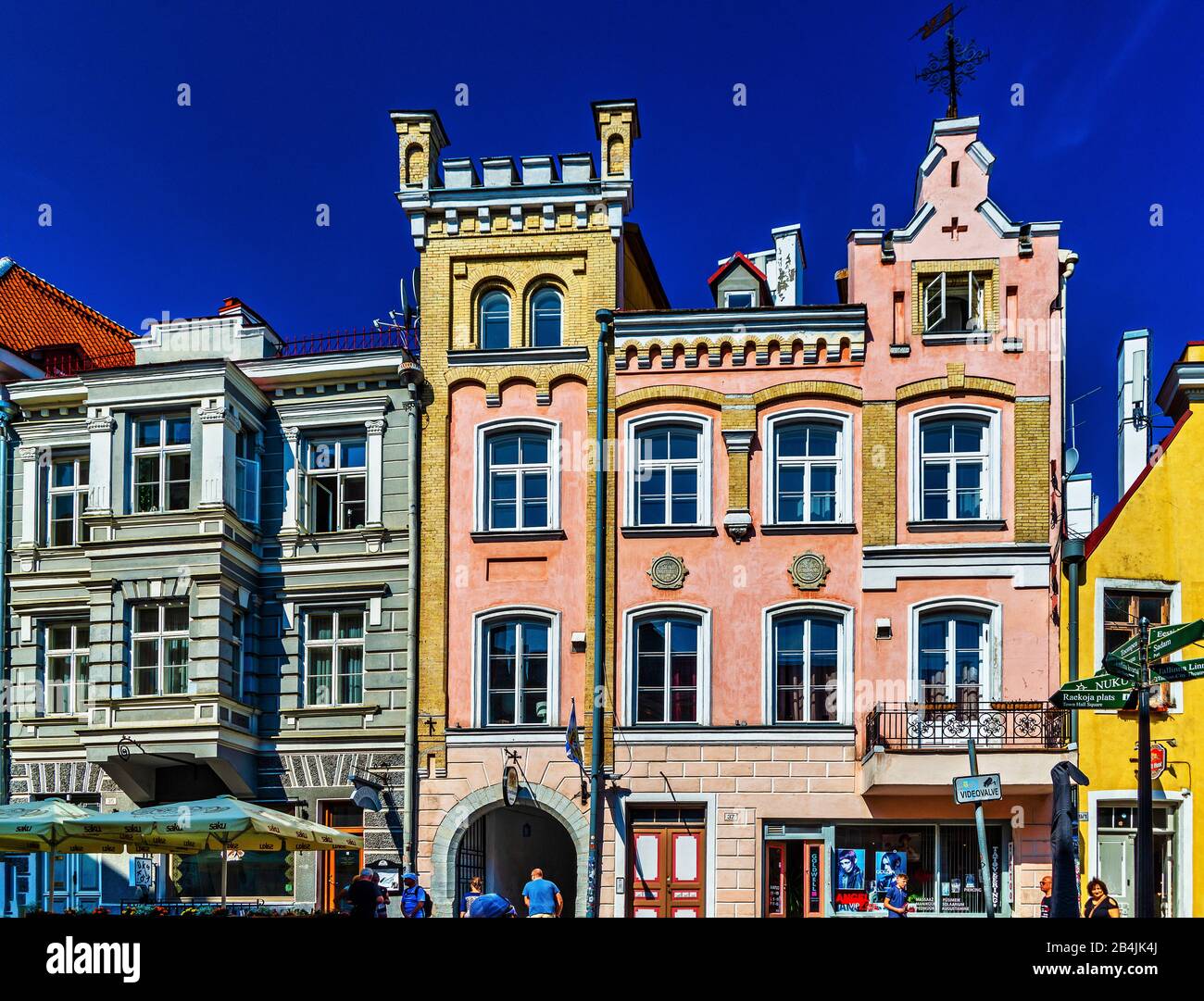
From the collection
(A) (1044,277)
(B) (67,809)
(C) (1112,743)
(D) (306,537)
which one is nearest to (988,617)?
(C) (1112,743)

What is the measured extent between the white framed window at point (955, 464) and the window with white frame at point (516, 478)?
6.18 m

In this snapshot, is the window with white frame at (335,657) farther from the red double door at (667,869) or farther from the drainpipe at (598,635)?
the red double door at (667,869)

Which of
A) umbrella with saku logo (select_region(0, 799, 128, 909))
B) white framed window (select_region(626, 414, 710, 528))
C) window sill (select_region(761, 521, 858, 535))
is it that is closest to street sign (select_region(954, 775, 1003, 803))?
window sill (select_region(761, 521, 858, 535))

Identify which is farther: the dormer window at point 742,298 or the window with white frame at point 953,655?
the dormer window at point 742,298

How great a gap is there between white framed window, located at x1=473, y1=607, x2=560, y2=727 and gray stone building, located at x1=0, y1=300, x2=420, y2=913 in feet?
4.51

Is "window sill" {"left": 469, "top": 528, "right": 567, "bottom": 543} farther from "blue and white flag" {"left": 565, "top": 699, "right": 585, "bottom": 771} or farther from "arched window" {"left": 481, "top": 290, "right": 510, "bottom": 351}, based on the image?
"arched window" {"left": 481, "top": 290, "right": 510, "bottom": 351}

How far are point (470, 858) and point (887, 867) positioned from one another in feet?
23.2

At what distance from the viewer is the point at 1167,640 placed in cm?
1770

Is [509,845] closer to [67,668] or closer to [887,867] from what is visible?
[887,867]

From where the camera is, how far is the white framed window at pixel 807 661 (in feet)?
85.0

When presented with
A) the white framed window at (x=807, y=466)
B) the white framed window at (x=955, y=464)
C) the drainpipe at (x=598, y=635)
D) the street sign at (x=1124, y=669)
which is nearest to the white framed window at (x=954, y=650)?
the white framed window at (x=955, y=464)

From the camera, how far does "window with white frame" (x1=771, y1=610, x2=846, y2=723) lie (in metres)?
26.0

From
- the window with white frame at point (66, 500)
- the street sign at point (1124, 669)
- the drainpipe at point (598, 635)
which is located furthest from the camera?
the window with white frame at point (66, 500)

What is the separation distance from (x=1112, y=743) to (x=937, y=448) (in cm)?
547
